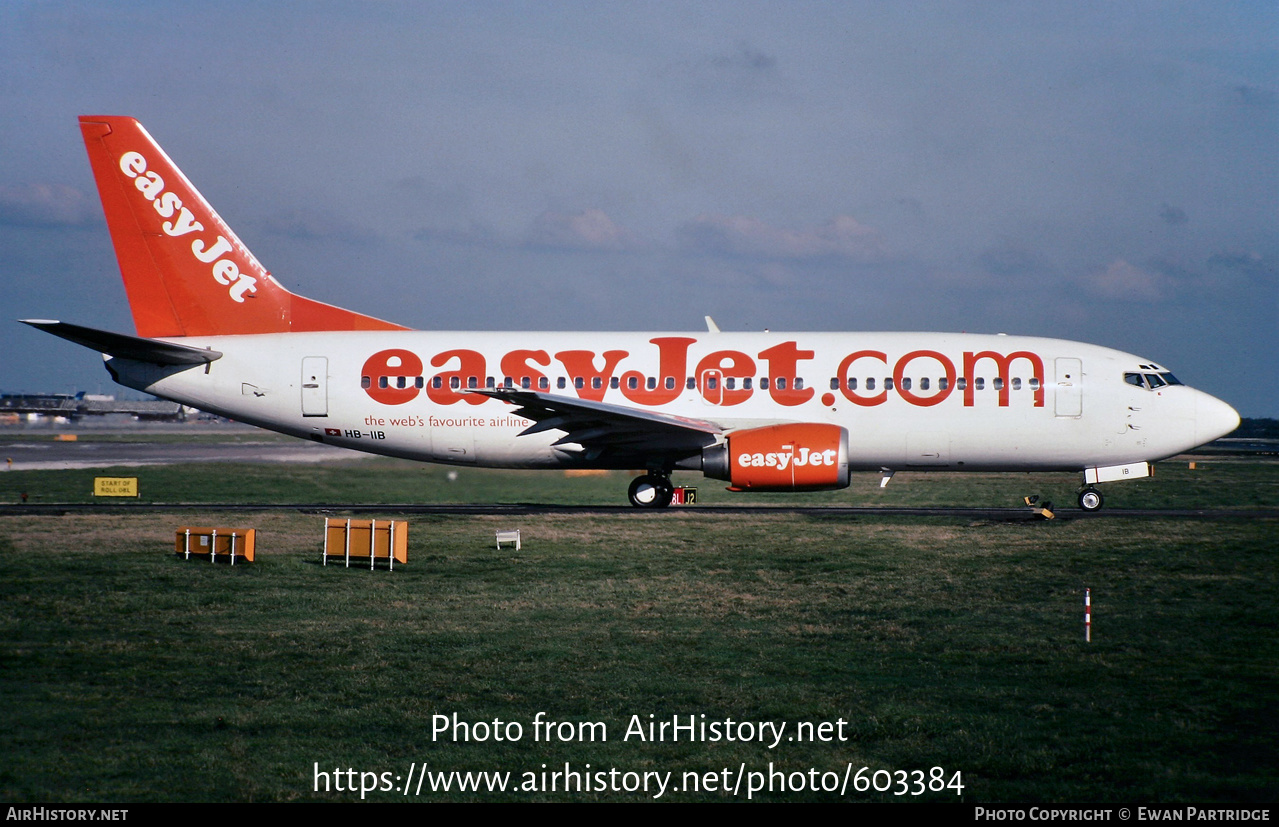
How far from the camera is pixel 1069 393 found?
84.6ft

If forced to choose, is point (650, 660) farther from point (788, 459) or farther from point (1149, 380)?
point (1149, 380)

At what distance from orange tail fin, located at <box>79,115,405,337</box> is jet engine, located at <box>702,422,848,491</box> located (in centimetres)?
1230

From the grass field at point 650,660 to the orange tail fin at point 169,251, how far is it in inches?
282

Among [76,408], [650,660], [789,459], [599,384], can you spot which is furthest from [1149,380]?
[76,408]

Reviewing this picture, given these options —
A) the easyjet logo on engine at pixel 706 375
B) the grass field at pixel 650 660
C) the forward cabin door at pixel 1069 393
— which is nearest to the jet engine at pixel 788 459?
the easyjet logo on engine at pixel 706 375

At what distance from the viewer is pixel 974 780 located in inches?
302

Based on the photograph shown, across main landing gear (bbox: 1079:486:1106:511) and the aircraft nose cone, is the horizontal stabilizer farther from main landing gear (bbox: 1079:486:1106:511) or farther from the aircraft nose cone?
the aircraft nose cone

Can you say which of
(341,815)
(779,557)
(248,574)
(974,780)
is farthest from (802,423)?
(341,815)

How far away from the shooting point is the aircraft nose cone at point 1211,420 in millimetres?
25625

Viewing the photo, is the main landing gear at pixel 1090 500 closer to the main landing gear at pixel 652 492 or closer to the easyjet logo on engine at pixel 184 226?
the main landing gear at pixel 652 492

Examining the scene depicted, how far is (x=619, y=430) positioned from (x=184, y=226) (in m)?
12.2

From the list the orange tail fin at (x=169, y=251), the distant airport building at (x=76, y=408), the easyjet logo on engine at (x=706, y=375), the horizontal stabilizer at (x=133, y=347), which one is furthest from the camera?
the distant airport building at (x=76, y=408)

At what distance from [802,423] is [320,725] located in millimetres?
18215

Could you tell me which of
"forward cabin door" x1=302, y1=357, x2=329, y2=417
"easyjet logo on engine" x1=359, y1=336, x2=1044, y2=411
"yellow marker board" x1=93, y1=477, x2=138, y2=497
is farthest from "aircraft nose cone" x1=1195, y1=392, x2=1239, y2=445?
"yellow marker board" x1=93, y1=477, x2=138, y2=497
